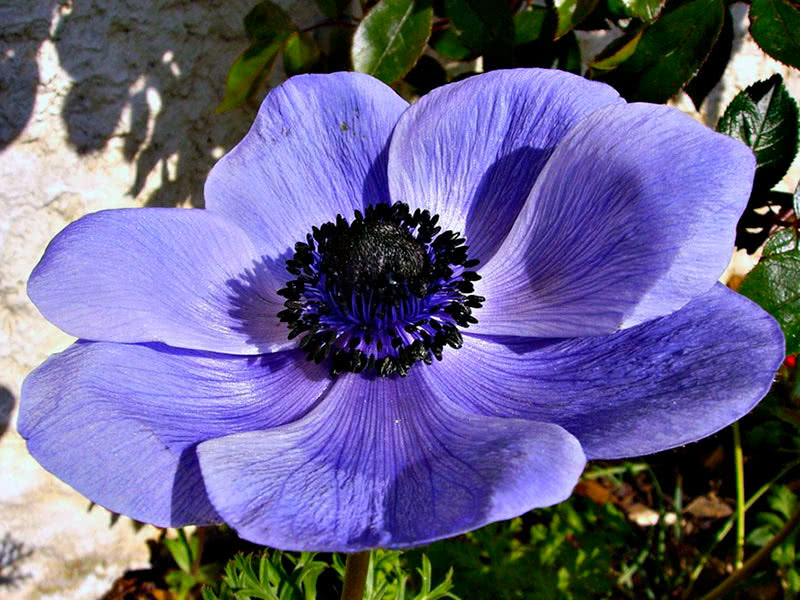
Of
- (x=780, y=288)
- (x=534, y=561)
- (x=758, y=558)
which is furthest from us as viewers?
(x=534, y=561)

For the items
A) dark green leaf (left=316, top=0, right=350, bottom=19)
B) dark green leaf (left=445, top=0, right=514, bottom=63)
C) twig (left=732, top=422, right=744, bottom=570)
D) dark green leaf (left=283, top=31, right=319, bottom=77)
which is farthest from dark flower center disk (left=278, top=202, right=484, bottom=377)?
twig (left=732, top=422, right=744, bottom=570)

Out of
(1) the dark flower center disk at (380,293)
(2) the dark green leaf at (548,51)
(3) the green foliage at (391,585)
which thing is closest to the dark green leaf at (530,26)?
(2) the dark green leaf at (548,51)

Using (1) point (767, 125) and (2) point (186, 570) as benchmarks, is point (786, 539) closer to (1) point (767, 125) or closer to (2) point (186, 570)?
(1) point (767, 125)

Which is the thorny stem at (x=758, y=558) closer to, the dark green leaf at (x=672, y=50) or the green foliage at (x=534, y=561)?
the green foliage at (x=534, y=561)

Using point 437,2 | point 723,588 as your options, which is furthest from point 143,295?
point 723,588

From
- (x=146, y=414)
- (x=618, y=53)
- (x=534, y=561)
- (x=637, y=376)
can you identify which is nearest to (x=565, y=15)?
(x=618, y=53)

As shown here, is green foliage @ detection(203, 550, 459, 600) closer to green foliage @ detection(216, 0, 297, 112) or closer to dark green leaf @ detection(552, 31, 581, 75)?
green foliage @ detection(216, 0, 297, 112)
